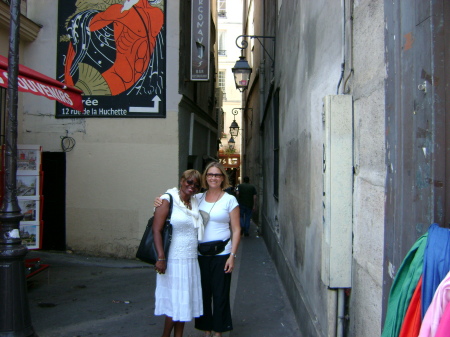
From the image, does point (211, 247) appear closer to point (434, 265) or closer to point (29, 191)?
point (434, 265)

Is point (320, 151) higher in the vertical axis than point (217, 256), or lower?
higher

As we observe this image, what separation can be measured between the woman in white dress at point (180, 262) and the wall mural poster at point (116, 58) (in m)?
5.17

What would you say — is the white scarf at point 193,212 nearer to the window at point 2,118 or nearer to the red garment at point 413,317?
the red garment at point 413,317

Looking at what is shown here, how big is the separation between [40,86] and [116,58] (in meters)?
3.74

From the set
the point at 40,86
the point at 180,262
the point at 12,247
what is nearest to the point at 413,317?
the point at 180,262

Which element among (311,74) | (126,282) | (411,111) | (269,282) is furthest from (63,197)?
(411,111)

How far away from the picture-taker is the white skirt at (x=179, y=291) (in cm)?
424

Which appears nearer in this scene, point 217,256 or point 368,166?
point 368,166

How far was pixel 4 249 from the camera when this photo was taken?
425 centimetres

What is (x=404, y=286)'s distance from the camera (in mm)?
1925

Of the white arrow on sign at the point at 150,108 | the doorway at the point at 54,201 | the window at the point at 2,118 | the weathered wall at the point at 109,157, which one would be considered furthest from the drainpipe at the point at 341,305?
the doorway at the point at 54,201

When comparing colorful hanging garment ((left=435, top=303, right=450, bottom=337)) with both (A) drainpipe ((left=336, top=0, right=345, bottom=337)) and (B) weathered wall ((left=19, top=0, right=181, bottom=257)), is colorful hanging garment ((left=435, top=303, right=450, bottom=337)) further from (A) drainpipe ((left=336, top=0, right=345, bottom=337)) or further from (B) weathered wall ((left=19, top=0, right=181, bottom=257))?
(B) weathered wall ((left=19, top=0, right=181, bottom=257))

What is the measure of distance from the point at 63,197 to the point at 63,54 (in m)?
2.90

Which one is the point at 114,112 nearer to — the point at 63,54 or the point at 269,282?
the point at 63,54
